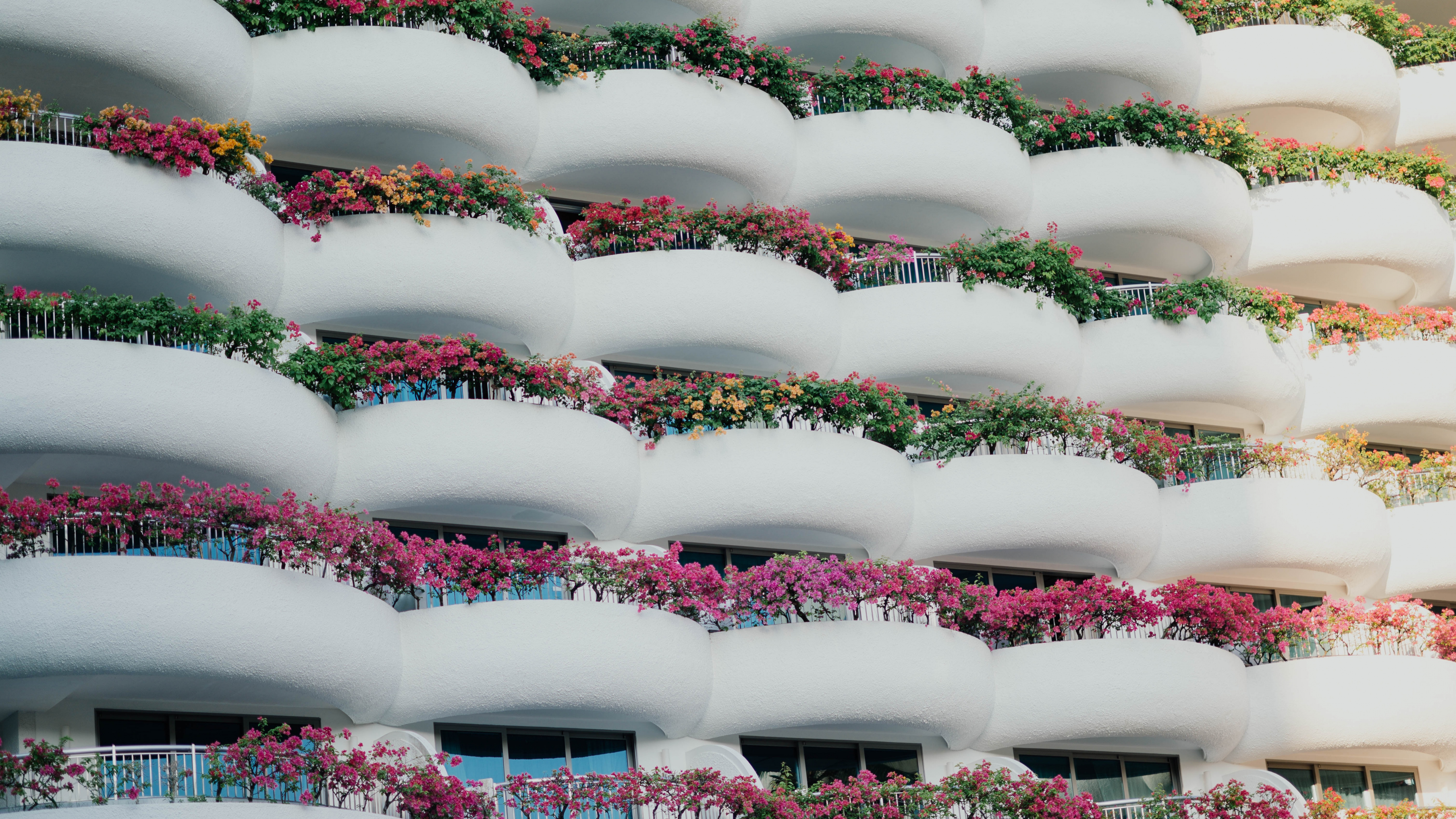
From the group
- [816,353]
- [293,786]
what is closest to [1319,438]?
[816,353]

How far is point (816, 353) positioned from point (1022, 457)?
3.97 m

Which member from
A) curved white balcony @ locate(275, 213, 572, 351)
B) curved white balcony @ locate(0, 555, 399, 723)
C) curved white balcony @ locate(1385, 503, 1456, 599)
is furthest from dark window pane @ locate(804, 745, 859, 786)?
curved white balcony @ locate(1385, 503, 1456, 599)

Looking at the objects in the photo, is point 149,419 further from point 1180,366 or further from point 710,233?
point 1180,366

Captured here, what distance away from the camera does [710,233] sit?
103 feet

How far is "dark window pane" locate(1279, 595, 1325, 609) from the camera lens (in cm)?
3484

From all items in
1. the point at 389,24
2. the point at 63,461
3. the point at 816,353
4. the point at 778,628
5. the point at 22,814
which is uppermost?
the point at 389,24

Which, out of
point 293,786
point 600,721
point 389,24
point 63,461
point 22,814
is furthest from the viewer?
point 389,24

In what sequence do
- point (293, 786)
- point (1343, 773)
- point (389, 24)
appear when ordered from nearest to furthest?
point (293, 786), point (389, 24), point (1343, 773)

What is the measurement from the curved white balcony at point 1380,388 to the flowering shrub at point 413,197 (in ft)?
52.5

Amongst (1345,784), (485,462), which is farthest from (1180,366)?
(485,462)

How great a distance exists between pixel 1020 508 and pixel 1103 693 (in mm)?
3444

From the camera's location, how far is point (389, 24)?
100ft

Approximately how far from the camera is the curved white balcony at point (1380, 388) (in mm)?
35656

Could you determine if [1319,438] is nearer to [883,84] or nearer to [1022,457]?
[1022,457]
